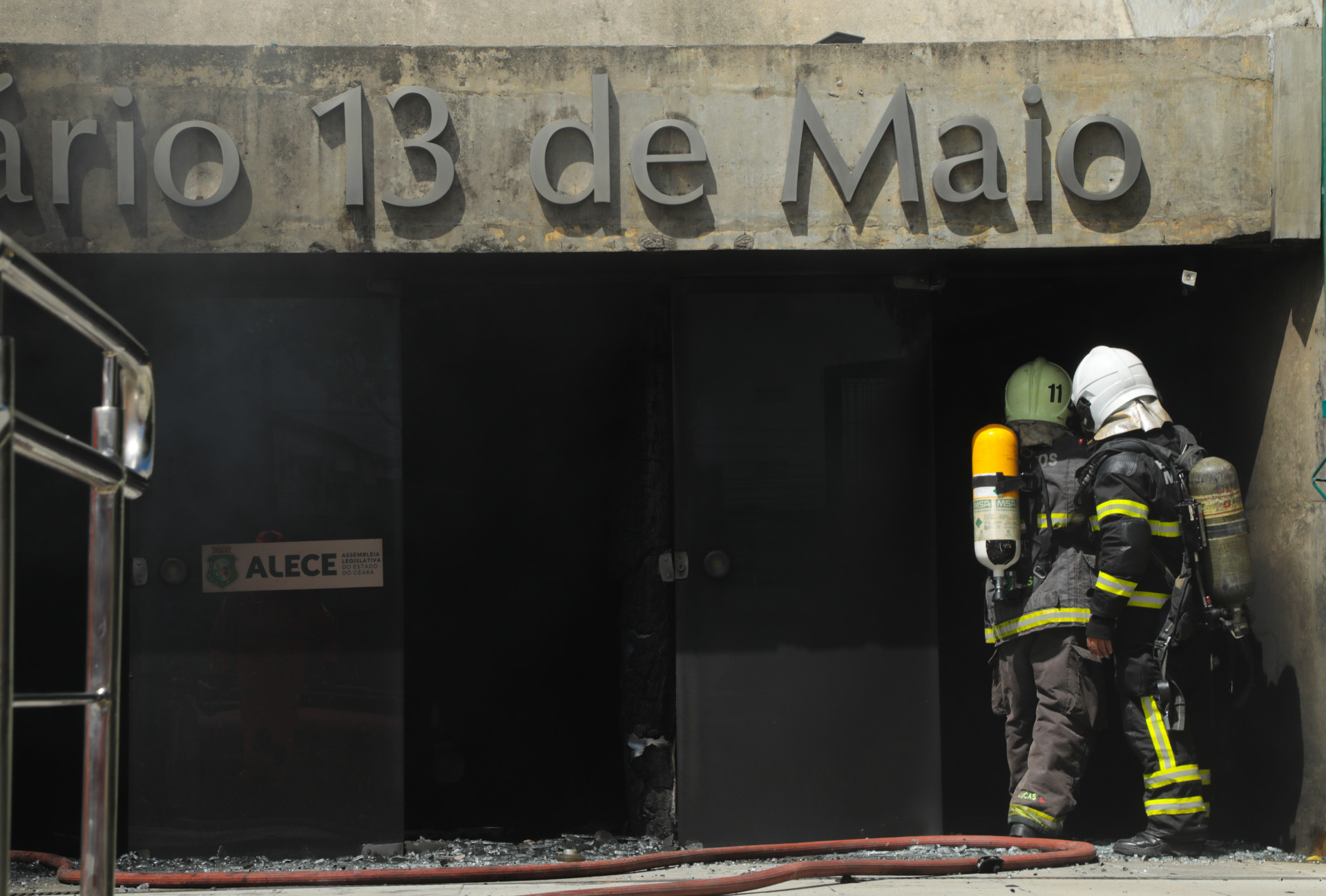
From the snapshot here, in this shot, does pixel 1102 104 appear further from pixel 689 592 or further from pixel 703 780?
pixel 703 780

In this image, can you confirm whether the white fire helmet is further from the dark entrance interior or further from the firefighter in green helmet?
the dark entrance interior

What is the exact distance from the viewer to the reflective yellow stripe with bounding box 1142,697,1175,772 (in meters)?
3.92

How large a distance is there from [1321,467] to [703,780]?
9.31 ft

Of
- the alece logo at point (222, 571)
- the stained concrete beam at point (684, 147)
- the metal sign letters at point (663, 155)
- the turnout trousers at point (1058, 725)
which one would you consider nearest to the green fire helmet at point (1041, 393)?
the stained concrete beam at point (684, 147)

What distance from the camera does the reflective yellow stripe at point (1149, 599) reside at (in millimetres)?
4020

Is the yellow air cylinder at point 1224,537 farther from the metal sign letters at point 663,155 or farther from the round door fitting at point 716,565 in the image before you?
the round door fitting at point 716,565

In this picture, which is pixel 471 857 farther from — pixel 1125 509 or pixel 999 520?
pixel 1125 509

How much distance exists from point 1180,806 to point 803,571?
5.55 ft

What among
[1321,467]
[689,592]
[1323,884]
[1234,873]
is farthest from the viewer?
[689,592]

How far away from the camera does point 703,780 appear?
172 inches

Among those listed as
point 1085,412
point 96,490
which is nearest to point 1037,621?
point 1085,412

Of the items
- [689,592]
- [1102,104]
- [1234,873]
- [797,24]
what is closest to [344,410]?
[689,592]

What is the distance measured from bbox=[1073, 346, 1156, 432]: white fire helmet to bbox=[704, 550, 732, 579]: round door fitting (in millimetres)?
1630

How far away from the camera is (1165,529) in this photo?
13.1ft
